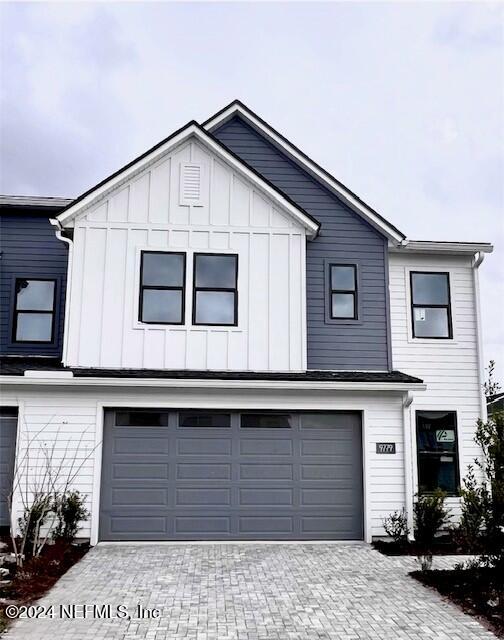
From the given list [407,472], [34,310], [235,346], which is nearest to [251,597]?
[407,472]

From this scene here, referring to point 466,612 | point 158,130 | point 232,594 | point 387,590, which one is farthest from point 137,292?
point 158,130

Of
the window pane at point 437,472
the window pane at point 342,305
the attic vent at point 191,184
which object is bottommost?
the window pane at point 437,472

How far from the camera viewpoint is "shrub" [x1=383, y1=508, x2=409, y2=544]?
32.1 ft

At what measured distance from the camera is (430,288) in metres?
12.6

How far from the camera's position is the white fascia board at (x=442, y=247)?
12273 mm

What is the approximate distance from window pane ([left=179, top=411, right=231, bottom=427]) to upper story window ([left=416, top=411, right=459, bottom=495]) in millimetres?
4287

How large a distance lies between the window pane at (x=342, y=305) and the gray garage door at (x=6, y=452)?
641 cm

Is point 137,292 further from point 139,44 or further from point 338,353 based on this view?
point 139,44

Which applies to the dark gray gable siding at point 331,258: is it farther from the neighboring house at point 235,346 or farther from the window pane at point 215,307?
the window pane at point 215,307

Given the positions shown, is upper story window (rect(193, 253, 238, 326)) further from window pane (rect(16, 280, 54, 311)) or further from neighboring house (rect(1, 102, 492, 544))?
window pane (rect(16, 280, 54, 311))

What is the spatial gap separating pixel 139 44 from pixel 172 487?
11496mm

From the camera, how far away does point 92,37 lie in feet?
45.8

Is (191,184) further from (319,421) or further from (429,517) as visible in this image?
(429,517)

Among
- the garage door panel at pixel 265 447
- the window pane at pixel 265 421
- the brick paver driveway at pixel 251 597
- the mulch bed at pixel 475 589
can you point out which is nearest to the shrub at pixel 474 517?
the mulch bed at pixel 475 589
